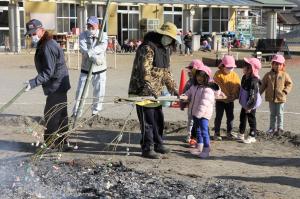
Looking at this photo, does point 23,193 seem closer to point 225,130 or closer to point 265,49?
point 225,130

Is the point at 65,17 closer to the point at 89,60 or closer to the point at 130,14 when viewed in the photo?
the point at 130,14

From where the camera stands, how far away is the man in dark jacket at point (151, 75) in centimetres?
714

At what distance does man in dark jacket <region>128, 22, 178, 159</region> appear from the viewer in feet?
23.4

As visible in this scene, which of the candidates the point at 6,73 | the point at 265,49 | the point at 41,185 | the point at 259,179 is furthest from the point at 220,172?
the point at 265,49

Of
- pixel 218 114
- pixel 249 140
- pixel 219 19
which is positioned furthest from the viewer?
pixel 219 19

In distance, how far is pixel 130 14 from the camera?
40906mm

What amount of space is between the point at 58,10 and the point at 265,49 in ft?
47.0

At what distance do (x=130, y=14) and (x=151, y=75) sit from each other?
34239 millimetres

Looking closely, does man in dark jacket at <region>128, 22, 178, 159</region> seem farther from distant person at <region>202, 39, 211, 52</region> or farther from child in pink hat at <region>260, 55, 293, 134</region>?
distant person at <region>202, 39, 211, 52</region>

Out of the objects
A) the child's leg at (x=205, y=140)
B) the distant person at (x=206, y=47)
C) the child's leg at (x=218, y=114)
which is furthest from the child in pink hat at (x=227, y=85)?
the distant person at (x=206, y=47)

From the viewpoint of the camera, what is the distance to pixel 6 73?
21.2m

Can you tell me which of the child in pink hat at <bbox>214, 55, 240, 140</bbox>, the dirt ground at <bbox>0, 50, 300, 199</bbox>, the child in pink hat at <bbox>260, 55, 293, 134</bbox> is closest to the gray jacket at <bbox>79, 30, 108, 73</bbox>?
the dirt ground at <bbox>0, 50, 300, 199</bbox>

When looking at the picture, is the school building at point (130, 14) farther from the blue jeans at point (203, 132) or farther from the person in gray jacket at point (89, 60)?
the blue jeans at point (203, 132)

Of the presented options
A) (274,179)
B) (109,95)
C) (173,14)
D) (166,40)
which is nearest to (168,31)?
(166,40)
